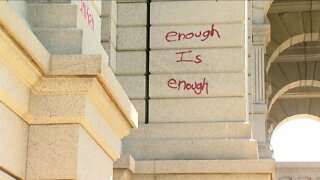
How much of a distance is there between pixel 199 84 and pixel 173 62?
0.51 meters

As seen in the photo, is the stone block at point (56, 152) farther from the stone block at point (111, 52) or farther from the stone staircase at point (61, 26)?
the stone block at point (111, 52)

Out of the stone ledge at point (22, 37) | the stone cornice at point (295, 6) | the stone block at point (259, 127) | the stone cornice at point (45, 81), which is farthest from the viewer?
the stone cornice at point (295, 6)

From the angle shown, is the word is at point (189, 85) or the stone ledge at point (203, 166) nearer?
the stone ledge at point (203, 166)

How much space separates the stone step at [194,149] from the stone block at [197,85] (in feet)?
2.44

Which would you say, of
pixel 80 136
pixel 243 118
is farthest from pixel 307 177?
pixel 80 136

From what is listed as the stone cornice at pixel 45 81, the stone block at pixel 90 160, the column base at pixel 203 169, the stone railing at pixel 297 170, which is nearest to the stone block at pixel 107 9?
the column base at pixel 203 169

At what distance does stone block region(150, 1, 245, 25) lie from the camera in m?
12.8

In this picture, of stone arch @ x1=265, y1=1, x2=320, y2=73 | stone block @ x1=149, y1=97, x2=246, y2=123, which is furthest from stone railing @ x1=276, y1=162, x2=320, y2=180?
stone block @ x1=149, y1=97, x2=246, y2=123

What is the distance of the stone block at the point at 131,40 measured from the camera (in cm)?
1286

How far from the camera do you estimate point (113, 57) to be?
1262 centimetres

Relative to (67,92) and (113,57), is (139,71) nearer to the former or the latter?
(113,57)

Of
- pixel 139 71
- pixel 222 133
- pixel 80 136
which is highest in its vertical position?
pixel 139 71

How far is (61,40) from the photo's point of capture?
604 cm

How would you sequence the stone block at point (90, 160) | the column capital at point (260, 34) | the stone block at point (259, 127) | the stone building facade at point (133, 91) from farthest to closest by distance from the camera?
1. the column capital at point (260, 34)
2. the stone block at point (259, 127)
3. the stone block at point (90, 160)
4. the stone building facade at point (133, 91)
